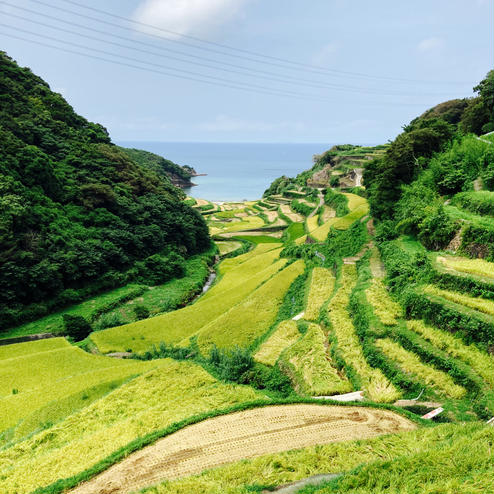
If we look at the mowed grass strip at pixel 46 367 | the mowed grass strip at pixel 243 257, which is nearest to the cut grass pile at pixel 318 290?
the mowed grass strip at pixel 46 367

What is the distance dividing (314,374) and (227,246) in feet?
103

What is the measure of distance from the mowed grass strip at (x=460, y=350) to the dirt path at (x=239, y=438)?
2521 mm

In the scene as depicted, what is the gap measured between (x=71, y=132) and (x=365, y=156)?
41494 mm

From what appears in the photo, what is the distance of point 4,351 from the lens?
59.1ft

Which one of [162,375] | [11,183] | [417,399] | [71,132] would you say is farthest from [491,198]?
[71,132]

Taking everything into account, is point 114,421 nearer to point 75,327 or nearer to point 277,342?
point 277,342

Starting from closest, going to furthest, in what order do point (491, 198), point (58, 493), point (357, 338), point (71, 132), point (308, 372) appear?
point (58, 493), point (308, 372), point (357, 338), point (491, 198), point (71, 132)

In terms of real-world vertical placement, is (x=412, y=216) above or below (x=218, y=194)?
below

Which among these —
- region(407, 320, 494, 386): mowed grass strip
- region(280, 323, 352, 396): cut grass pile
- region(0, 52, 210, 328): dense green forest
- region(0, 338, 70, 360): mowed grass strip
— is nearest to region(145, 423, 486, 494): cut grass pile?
region(407, 320, 494, 386): mowed grass strip

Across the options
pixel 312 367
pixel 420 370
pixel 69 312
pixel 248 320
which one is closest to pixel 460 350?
pixel 420 370

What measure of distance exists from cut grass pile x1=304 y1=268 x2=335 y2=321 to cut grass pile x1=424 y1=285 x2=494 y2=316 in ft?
16.8

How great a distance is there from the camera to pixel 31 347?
60.5 feet

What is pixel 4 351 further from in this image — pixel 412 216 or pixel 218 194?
pixel 218 194

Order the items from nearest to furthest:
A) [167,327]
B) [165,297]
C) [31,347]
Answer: [31,347]
[167,327]
[165,297]
